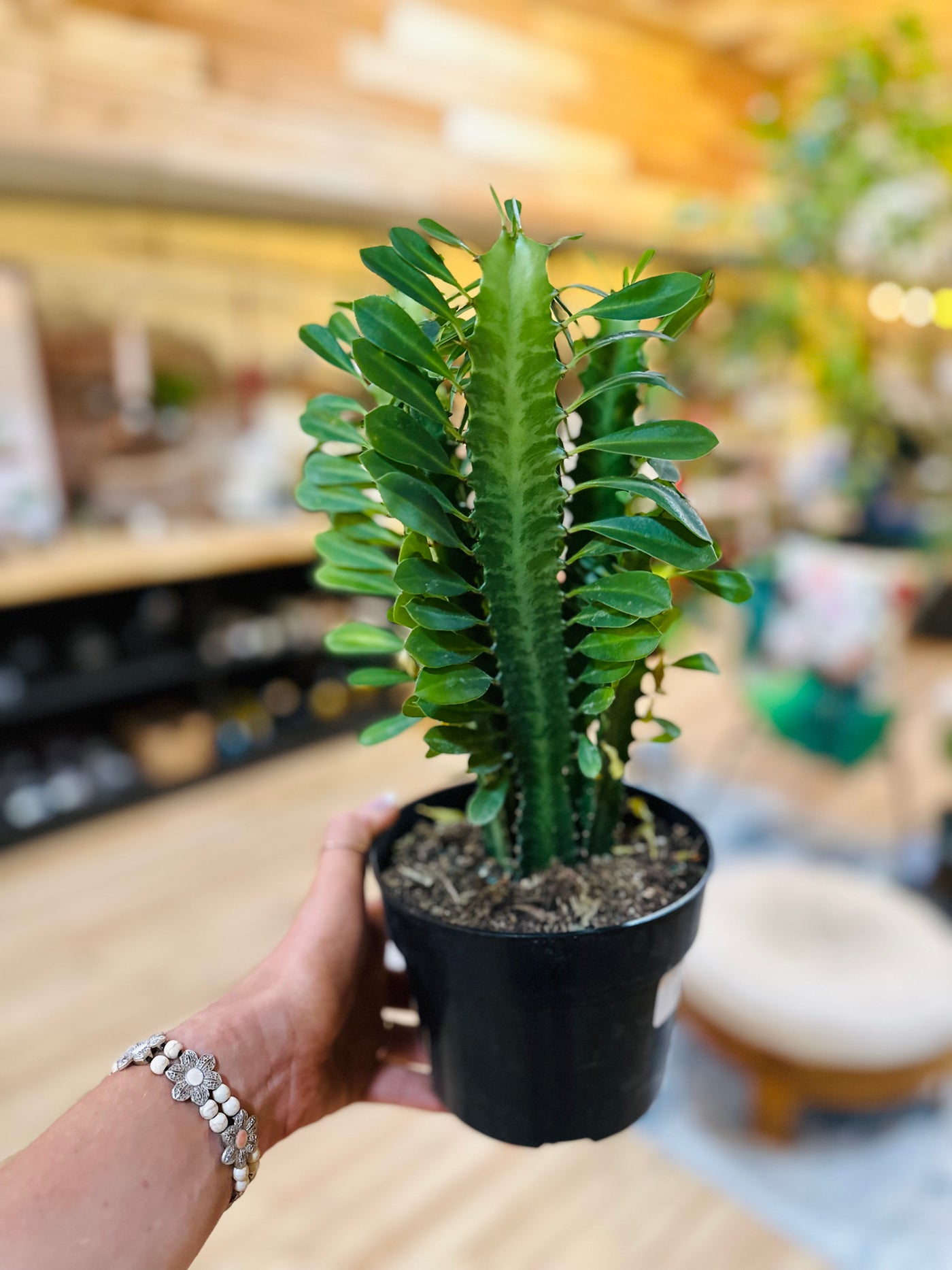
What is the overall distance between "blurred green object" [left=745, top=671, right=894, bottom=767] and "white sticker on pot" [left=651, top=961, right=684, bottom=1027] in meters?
2.32

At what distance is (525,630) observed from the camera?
2.02 ft

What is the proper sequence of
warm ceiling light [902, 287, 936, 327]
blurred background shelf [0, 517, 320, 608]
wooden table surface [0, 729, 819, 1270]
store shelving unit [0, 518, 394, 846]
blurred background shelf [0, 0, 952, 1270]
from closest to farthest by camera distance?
wooden table surface [0, 729, 819, 1270]
blurred background shelf [0, 0, 952, 1270]
blurred background shelf [0, 517, 320, 608]
store shelving unit [0, 518, 394, 846]
warm ceiling light [902, 287, 936, 327]

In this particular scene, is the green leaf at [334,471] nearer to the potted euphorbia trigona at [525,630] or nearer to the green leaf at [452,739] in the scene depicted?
the potted euphorbia trigona at [525,630]

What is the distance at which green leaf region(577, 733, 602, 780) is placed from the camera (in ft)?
2.06

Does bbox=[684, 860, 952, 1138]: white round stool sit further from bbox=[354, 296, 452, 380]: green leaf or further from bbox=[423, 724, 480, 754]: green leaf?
bbox=[354, 296, 452, 380]: green leaf

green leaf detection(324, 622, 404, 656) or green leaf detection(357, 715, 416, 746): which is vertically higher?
green leaf detection(324, 622, 404, 656)

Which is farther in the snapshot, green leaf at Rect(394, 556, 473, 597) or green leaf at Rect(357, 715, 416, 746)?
green leaf at Rect(357, 715, 416, 746)

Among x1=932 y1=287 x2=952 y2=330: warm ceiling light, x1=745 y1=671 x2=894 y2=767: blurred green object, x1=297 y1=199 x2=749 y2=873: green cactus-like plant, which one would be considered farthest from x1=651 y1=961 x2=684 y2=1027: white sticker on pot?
x1=932 y1=287 x2=952 y2=330: warm ceiling light

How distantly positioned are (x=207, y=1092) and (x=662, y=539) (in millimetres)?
507

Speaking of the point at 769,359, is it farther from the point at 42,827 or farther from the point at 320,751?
the point at 42,827

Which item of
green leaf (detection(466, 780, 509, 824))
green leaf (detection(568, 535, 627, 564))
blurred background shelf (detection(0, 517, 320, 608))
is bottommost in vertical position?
blurred background shelf (detection(0, 517, 320, 608))

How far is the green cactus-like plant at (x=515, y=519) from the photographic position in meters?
0.53

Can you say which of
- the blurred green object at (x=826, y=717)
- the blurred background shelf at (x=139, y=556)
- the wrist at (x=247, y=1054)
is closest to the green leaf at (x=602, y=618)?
the wrist at (x=247, y=1054)

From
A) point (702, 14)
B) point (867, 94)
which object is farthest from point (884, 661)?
point (702, 14)
